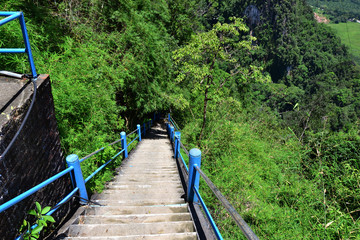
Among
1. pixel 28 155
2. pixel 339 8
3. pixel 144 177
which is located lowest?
pixel 144 177

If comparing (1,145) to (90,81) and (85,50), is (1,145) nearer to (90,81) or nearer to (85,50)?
(90,81)

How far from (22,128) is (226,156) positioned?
5914 mm

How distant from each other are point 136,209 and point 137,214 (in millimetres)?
157

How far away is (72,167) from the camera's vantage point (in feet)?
7.91

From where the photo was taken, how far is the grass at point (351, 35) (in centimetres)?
11135

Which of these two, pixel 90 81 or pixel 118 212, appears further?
pixel 90 81

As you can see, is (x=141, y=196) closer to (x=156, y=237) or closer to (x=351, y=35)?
(x=156, y=237)

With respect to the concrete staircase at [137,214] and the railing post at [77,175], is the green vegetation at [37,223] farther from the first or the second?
the railing post at [77,175]

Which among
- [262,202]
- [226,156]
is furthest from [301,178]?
[226,156]

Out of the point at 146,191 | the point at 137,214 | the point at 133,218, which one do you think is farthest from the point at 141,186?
the point at 133,218

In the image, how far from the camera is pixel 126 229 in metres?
2.23

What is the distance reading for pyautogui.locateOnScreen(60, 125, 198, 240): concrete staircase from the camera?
2.18m

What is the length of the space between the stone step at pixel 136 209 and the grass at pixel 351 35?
487ft

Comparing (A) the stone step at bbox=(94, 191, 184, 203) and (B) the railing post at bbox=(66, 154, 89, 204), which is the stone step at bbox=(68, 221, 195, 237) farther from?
(A) the stone step at bbox=(94, 191, 184, 203)
